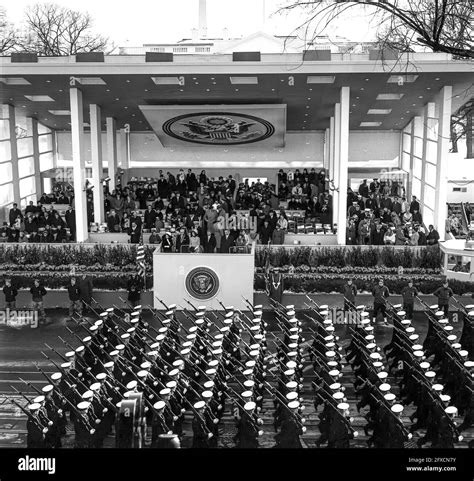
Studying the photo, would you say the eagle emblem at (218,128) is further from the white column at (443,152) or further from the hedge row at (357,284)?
the hedge row at (357,284)

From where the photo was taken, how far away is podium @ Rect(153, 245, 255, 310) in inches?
740

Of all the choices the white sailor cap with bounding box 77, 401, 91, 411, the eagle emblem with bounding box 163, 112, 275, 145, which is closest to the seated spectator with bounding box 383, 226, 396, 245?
the eagle emblem with bounding box 163, 112, 275, 145

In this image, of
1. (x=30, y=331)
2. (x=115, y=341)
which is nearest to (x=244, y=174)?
(x=30, y=331)

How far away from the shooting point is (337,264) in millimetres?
21328

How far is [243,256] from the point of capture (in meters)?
18.8

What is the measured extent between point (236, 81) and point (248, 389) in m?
14.3

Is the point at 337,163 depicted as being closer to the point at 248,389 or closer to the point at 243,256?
the point at 243,256

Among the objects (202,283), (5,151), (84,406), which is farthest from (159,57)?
(84,406)

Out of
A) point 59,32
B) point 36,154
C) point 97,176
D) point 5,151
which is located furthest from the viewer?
point 59,32

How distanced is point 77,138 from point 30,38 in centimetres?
2038

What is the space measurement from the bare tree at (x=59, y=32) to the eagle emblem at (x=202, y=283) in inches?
1085

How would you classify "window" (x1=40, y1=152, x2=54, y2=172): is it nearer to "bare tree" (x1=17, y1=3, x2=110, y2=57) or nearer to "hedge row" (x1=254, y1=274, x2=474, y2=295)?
"bare tree" (x1=17, y1=3, x2=110, y2=57)
